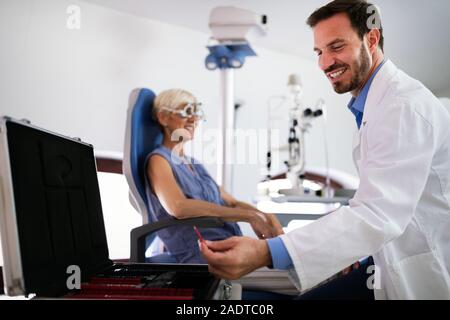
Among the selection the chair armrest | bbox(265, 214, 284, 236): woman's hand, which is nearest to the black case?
the chair armrest

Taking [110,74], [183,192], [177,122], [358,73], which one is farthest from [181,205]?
[110,74]

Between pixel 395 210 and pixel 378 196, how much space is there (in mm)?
38

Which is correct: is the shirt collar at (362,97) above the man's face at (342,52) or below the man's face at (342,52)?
below

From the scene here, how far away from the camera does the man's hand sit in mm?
634

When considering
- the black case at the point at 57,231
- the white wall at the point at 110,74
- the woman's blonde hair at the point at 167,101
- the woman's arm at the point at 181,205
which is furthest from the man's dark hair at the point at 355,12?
the woman's blonde hair at the point at 167,101

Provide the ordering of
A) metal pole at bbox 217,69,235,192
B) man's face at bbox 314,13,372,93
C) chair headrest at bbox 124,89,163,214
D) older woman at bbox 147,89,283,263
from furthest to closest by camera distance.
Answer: metal pole at bbox 217,69,235,192 < chair headrest at bbox 124,89,163,214 < older woman at bbox 147,89,283,263 < man's face at bbox 314,13,372,93

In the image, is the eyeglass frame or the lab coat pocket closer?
the lab coat pocket

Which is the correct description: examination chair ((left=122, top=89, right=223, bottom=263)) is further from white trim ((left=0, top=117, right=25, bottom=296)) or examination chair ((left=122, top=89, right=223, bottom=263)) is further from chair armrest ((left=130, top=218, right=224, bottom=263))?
white trim ((left=0, top=117, right=25, bottom=296))

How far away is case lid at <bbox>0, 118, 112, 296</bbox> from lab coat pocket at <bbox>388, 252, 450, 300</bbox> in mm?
635

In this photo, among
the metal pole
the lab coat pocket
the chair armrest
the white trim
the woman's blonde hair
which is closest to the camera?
the white trim

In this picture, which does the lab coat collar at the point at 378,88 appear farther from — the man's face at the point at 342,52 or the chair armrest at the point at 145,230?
the chair armrest at the point at 145,230

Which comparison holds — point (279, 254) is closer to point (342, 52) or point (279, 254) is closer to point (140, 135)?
point (342, 52)

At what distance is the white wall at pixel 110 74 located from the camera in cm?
174
